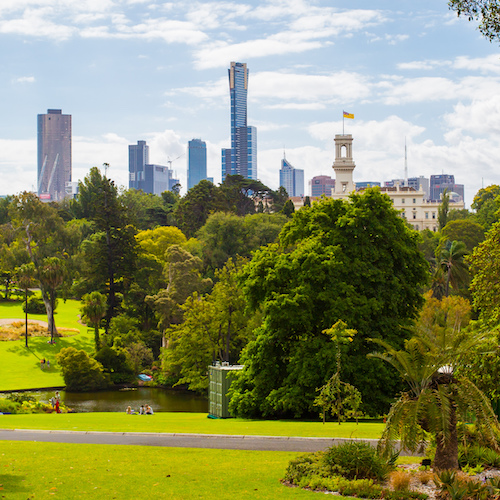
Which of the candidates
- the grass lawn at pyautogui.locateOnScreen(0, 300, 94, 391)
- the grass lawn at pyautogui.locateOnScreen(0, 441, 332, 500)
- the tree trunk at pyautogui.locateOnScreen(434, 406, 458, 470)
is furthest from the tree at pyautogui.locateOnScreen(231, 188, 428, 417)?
the grass lawn at pyautogui.locateOnScreen(0, 300, 94, 391)

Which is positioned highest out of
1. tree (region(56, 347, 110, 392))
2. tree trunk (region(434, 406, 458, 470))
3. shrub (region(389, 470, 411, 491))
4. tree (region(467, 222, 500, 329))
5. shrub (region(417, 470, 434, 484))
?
tree (region(467, 222, 500, 329))

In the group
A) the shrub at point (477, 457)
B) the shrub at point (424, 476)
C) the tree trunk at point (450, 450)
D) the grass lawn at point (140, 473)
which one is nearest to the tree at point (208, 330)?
the grass lawn at point (140, 473)

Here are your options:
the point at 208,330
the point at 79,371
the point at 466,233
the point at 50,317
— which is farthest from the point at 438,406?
the point at 466,233

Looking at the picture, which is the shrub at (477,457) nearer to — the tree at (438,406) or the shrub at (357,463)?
the tree at (438,406)

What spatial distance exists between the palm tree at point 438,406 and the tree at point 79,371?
142 ft

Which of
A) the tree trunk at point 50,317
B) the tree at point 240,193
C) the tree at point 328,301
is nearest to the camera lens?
the tree at point 328,301

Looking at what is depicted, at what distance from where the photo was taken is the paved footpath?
17391 millimetres

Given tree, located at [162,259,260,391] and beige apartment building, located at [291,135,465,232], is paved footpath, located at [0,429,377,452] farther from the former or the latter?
beige apartment building, located at [291,135,465,232]

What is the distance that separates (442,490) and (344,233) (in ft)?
62.6

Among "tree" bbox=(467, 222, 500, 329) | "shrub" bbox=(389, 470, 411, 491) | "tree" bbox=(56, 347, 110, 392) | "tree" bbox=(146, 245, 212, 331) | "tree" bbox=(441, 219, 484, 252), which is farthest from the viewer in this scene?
"tree" bbox=(441, 219, 484, 252)

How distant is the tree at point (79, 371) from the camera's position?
53469mm

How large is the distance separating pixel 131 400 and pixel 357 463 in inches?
1473

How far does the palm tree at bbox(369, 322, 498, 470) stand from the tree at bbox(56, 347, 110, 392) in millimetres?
43369

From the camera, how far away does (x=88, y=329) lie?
237ft
